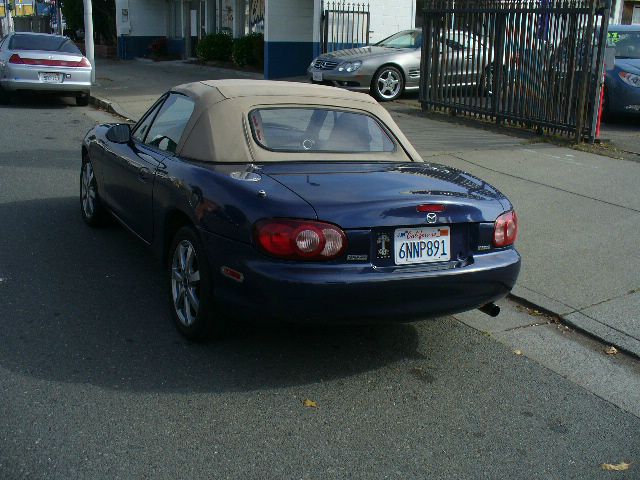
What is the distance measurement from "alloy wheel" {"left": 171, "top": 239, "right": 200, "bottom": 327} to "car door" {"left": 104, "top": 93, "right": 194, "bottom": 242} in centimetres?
Result: 55

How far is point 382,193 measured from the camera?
4285mm

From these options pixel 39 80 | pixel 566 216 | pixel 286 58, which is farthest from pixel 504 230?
pixel 286 58

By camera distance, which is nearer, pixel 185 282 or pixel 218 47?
pixel 185 282

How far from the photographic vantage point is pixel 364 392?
13.9 feet

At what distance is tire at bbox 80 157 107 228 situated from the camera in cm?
691

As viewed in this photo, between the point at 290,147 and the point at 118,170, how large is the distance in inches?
64.2

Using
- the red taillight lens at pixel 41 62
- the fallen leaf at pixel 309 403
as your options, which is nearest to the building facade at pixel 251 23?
the red taillight lens at pixel 41 62

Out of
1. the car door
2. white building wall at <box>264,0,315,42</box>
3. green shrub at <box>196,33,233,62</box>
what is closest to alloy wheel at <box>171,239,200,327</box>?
the car door

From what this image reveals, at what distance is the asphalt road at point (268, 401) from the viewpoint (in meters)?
3.52

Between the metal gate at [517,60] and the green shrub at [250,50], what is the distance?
10.8 m

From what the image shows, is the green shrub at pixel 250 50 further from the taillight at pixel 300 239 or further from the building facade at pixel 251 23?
the taillight at pixel 300 239

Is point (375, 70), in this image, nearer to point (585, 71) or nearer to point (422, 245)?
point (585, 71)

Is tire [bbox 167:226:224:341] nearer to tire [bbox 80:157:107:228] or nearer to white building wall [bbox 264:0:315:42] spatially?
tire [bbox 80:157:107:228]

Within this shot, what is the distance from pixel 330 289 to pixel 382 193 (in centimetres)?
64
